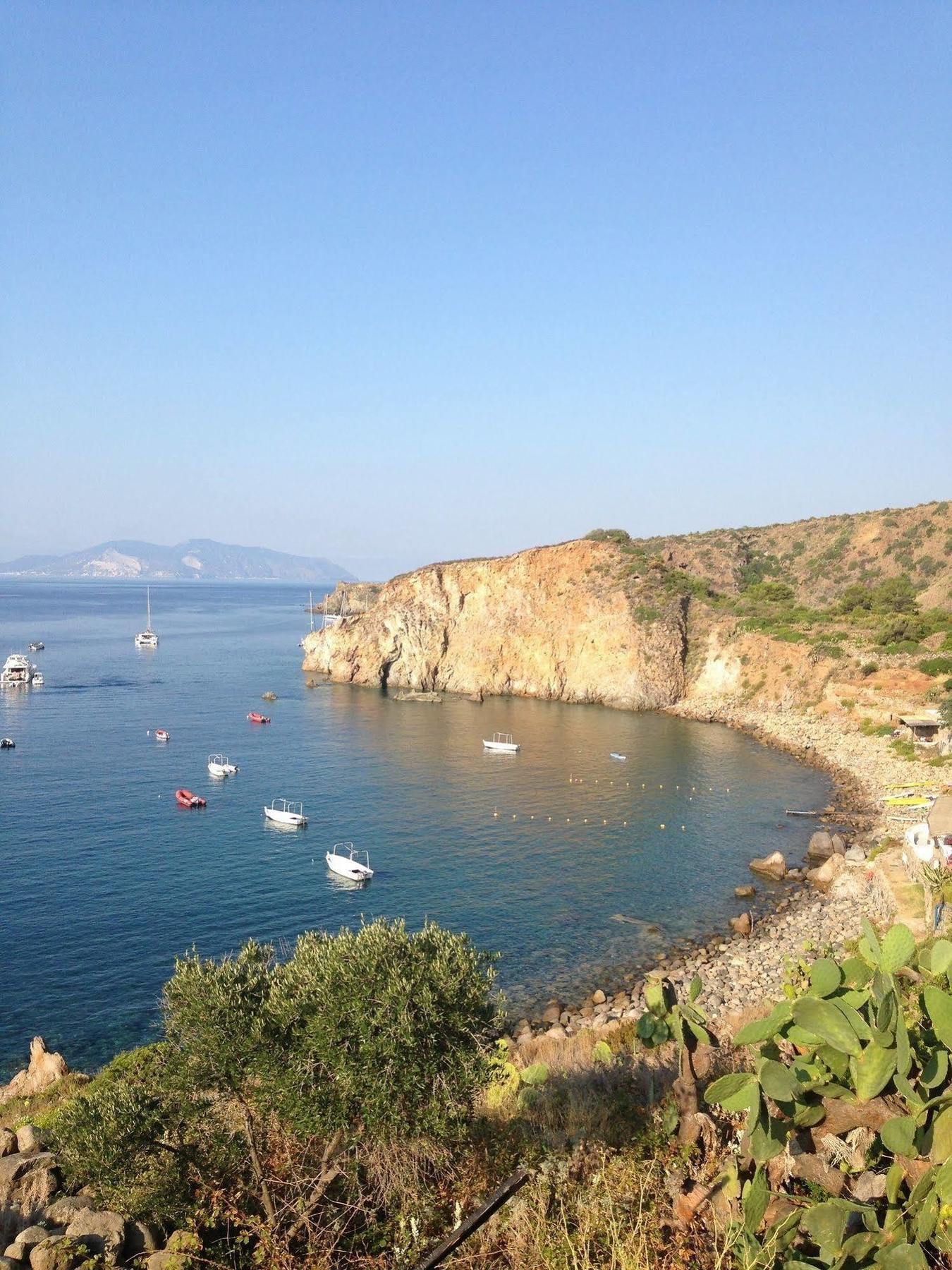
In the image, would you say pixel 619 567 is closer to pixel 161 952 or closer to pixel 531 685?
pixel 531 685

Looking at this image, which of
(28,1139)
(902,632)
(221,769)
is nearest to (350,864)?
(221,769)

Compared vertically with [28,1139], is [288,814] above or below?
below

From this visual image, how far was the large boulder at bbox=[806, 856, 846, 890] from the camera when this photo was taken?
34.8m

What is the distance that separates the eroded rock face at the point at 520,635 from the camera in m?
78.2

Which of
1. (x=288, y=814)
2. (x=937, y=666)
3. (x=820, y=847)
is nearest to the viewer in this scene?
(x=820, y=847)

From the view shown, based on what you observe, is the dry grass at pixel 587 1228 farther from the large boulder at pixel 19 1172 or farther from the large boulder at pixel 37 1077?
the large boulder at pixel 37 1077

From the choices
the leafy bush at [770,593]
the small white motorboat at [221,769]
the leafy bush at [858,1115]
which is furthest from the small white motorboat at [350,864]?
the leafy bush at [770,593]

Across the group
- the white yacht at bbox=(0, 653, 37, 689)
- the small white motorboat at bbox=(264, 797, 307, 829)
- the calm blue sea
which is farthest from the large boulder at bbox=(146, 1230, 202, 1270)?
the white yacht at bbox=(0, 653, 37, 689)

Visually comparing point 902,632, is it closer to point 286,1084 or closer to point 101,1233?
point 286,1084

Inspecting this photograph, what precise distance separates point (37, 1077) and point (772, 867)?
99.6 feet

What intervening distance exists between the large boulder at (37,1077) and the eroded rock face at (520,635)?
206ft

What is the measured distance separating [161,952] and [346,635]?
209 ft

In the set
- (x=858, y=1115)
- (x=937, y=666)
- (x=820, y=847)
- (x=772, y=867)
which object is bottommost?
(x=772, y=867)

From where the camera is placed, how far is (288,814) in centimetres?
4316
